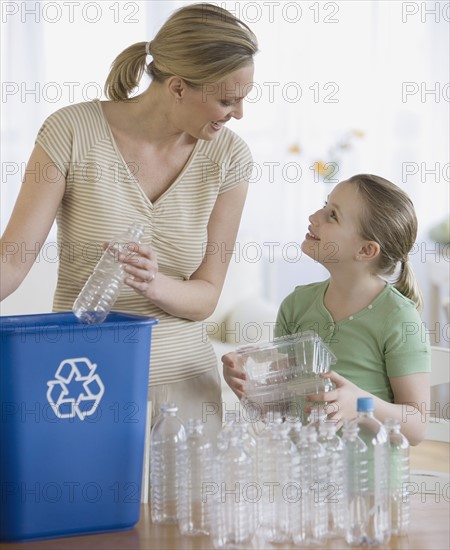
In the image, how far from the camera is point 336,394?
1.48m

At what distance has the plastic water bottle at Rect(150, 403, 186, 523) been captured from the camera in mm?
1314

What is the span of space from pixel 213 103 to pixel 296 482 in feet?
2.29

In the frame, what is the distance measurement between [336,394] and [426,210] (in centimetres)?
350

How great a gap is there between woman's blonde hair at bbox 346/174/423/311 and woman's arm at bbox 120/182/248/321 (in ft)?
0.83

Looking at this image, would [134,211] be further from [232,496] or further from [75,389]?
[232,496]

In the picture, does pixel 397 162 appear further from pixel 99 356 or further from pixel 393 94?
pixel 99 356

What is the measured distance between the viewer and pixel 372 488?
1257 mm

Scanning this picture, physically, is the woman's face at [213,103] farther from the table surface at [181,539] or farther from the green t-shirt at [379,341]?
the table surface at [181,539]

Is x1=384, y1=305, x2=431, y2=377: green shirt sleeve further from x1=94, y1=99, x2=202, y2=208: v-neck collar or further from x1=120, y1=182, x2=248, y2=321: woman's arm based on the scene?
x1=94, y1=99, x2=202, y2=208: v-neck collar

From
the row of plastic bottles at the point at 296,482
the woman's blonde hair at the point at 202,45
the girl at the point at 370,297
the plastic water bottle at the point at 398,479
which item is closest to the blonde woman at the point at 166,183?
the woman's blonde hair at the point at 202,45

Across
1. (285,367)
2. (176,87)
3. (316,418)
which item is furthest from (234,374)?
(176,87)

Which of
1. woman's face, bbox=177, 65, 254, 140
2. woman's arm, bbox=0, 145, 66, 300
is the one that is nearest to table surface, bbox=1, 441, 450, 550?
woman's arm, bbox=0, 145, 66, 300

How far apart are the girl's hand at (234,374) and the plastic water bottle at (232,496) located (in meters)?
0.34

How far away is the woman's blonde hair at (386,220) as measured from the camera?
1.79m
